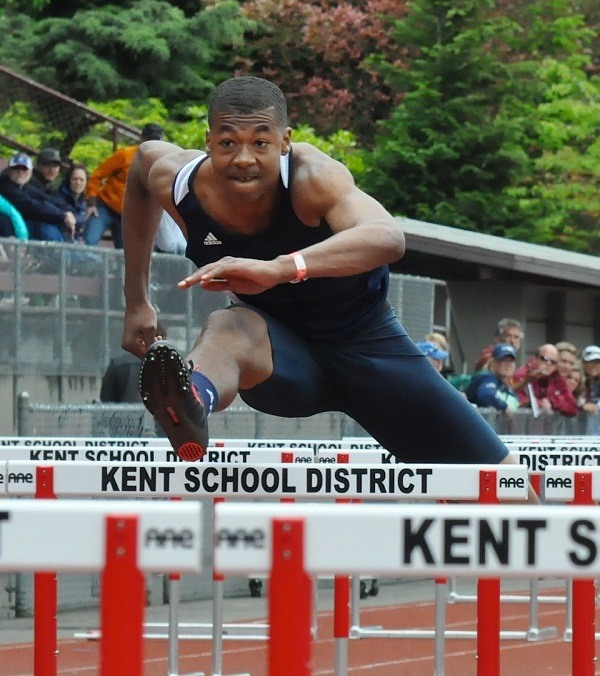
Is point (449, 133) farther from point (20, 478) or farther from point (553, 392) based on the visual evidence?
point (20, 478)

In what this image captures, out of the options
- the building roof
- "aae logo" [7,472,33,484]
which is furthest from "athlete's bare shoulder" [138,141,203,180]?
the building roof

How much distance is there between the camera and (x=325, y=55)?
123 feet

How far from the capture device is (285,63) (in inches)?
1476

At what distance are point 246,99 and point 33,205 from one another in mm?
8514

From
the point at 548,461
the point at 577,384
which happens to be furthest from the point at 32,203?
the point at 548,461

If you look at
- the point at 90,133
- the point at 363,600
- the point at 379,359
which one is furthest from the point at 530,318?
the point at 379,359

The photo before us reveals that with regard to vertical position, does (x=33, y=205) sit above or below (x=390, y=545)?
above

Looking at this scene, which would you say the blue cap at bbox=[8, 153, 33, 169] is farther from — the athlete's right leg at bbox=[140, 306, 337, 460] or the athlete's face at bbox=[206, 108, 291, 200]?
the athlete's face at bbox=[206, 108, 291, 200]

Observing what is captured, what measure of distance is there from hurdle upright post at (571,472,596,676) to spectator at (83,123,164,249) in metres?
7.88

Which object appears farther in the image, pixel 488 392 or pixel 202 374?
pixel 488 392

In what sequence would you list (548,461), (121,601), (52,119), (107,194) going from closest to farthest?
(121,601) < (548,461) < (107,194) < (52,119)

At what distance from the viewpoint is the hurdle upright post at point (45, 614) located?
6473 millimetres

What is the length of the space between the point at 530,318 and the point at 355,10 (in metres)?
14.0

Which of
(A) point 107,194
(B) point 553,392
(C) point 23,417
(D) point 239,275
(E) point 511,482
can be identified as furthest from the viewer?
(B) point 553,392
